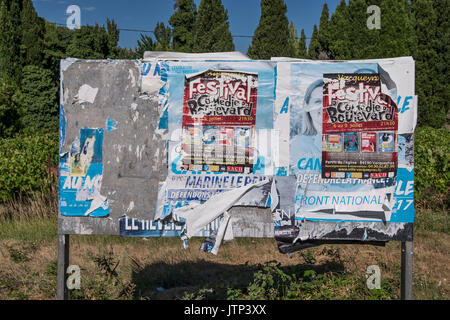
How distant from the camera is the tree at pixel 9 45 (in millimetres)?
22297

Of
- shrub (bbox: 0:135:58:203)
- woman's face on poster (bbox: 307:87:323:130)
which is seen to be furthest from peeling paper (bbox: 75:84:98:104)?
shrub (bbox: 0:135:58:203)

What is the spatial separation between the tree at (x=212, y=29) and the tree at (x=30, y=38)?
11161 mm

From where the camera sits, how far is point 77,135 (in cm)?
347

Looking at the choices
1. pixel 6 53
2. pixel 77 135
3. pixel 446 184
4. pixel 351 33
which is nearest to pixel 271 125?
pixel 77 135

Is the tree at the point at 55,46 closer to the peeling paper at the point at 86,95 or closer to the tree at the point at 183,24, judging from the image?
the tree at the point at 183,24

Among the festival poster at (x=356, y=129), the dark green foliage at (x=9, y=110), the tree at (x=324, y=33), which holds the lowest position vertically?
the festival poster at (x=356, y=129)

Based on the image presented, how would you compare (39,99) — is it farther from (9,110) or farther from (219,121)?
(219,121)

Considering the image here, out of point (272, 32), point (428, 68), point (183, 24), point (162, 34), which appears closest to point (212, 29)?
point (272, 32)

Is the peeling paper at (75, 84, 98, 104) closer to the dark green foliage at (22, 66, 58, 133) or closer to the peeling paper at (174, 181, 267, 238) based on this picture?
the peeling paper at (174, 181, 267, 238)

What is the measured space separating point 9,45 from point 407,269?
24.4m

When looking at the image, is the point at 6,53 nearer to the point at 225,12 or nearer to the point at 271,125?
the point at 225,12

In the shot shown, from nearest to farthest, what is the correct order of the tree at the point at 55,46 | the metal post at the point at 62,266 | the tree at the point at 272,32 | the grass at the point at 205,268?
the metal post at the point at 62,266 → the grass at the point at 205,268 → the tree at the point at 55,46 → the tree at the point at 272,32

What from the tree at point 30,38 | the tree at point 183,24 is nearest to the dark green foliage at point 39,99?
the tree at point 30,38

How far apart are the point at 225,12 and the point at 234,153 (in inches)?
1312
